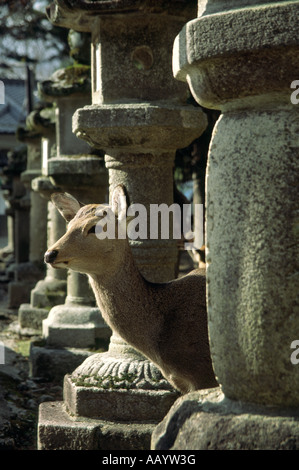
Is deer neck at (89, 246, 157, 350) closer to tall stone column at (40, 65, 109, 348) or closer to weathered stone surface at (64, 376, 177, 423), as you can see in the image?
weathered stone surface at (64, 376, 177, 423)

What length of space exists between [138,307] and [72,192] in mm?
3348

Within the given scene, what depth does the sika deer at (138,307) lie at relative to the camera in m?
4.00

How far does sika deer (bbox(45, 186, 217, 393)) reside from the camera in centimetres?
400

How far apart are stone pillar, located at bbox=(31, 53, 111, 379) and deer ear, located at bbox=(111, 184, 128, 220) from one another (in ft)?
9.01

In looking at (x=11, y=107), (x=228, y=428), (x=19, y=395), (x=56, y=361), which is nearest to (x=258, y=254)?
(x=228, y=428)

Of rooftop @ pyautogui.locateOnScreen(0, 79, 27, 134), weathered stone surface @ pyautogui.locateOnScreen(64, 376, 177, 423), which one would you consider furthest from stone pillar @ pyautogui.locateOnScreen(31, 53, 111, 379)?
rooftop @ pyautogui.locateOnScreen(0, 79, 27, 134)

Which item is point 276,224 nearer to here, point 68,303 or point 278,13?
point 278,13

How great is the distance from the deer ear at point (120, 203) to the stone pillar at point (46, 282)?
4.51 m

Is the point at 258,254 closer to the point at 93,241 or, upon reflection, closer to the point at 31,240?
the point at 93,241

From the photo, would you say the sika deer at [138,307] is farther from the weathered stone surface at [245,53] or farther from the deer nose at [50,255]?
the weathered stone surface at [245,53]

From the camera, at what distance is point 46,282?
9.07m

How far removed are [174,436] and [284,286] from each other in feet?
2.21

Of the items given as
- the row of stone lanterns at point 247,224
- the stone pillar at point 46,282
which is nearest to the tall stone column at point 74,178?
the stone pillar at point 46,282
